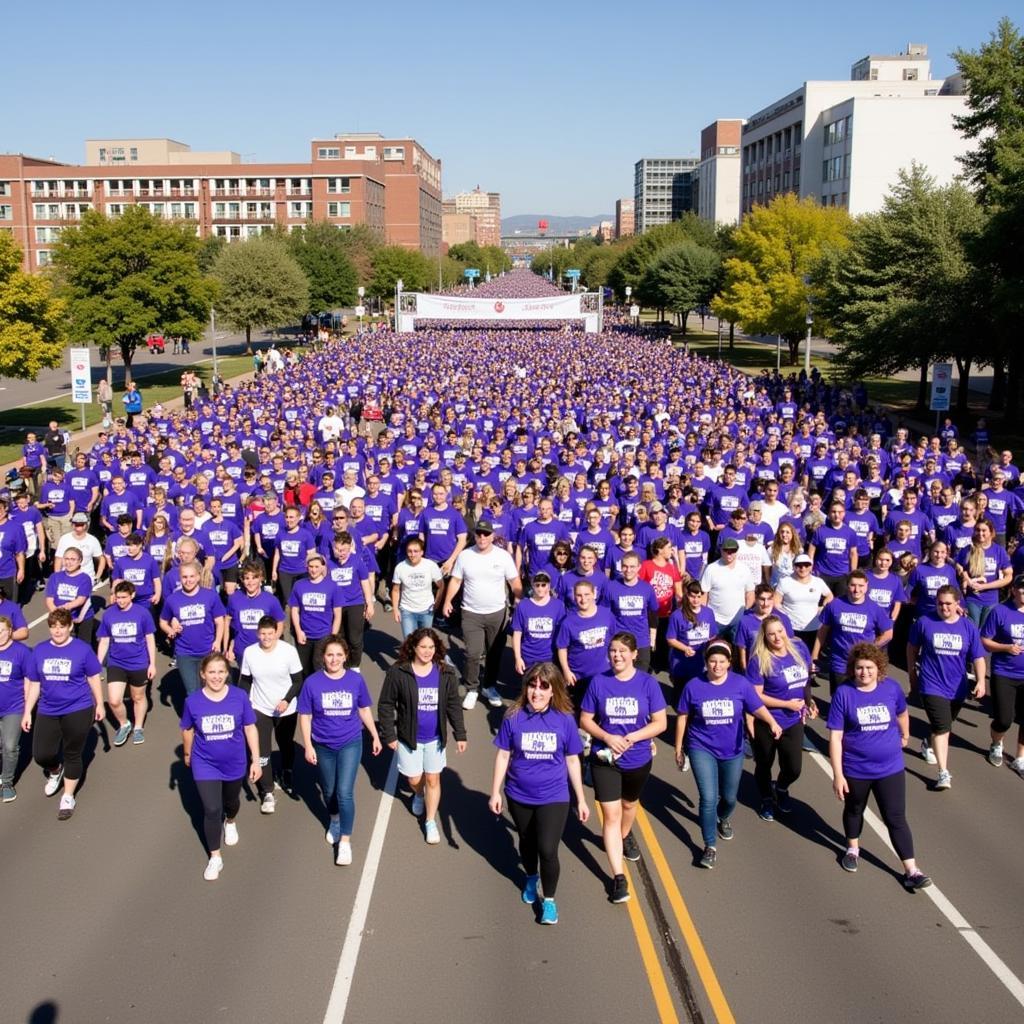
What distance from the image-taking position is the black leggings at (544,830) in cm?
623

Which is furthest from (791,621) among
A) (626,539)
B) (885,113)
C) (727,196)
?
(727,196)

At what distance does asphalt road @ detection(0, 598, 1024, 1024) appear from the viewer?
5707 millimetres

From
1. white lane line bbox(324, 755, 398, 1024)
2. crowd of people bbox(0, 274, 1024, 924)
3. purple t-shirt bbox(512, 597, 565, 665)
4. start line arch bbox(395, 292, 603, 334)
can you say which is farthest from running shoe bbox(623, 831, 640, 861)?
start line arch bbox(395, 292, 603, 334)

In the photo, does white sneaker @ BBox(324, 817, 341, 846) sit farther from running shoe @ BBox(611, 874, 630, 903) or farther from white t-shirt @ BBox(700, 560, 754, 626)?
white t-shirt @ BBox(700, 560, 754, 626)

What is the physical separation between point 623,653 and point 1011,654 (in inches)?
160

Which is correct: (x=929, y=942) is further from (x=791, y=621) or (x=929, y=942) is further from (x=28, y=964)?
(x=28, y=964)

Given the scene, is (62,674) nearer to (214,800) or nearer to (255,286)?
(214,800)

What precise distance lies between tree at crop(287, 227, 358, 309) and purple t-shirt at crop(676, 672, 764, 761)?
66.8 m

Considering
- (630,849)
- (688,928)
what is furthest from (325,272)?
(688,928)

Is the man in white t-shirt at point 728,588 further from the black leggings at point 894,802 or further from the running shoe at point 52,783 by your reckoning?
the running shoe at point 52,783

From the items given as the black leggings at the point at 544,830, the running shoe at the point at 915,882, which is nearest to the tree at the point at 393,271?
the running shoe at the point at 915,882

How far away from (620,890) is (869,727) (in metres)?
1.90

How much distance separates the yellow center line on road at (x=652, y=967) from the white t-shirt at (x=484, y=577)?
3.61m

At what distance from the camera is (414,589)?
1008 cm
